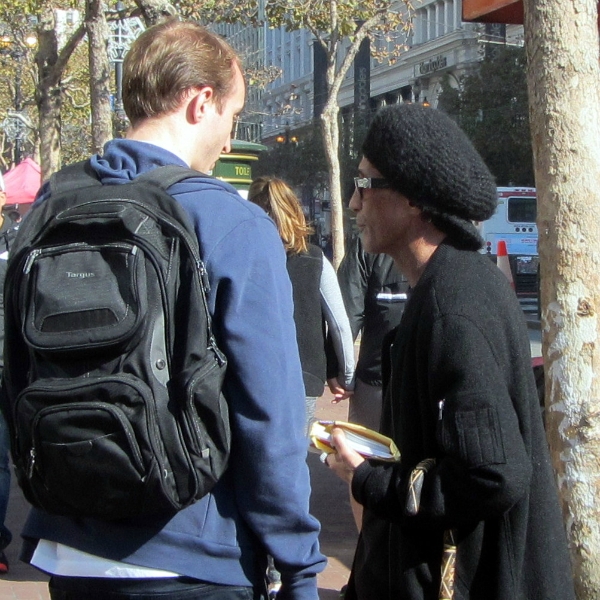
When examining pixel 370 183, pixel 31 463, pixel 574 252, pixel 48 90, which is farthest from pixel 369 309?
pixel 48 90

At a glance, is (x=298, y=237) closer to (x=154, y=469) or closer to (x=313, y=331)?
(x=313, y=331)

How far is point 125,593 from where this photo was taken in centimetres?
183

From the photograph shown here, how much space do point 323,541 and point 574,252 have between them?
263 centimetres

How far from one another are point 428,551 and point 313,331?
2.99 meters

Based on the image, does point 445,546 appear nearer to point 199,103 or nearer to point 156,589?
point 156,589

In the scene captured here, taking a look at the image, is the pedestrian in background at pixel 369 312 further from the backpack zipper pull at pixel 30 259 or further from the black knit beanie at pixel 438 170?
the backpack zipper pull at pixel 30 259

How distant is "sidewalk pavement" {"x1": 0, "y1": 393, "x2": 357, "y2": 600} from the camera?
16.0 feet

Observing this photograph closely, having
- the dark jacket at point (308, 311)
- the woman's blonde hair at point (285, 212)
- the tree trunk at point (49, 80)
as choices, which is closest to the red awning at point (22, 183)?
the tree trunk at point (49, 80)

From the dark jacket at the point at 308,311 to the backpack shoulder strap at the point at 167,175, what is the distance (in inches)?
116

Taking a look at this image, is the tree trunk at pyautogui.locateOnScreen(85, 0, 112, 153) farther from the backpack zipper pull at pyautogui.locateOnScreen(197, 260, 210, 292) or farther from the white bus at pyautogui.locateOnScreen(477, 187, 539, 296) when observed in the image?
the white bus at pyautogui.locateOnScreen(477, 187, 539, 296)

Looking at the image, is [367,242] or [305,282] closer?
[367,242]

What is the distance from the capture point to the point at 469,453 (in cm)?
187

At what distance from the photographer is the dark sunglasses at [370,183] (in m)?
2.18

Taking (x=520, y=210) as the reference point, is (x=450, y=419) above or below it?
below
